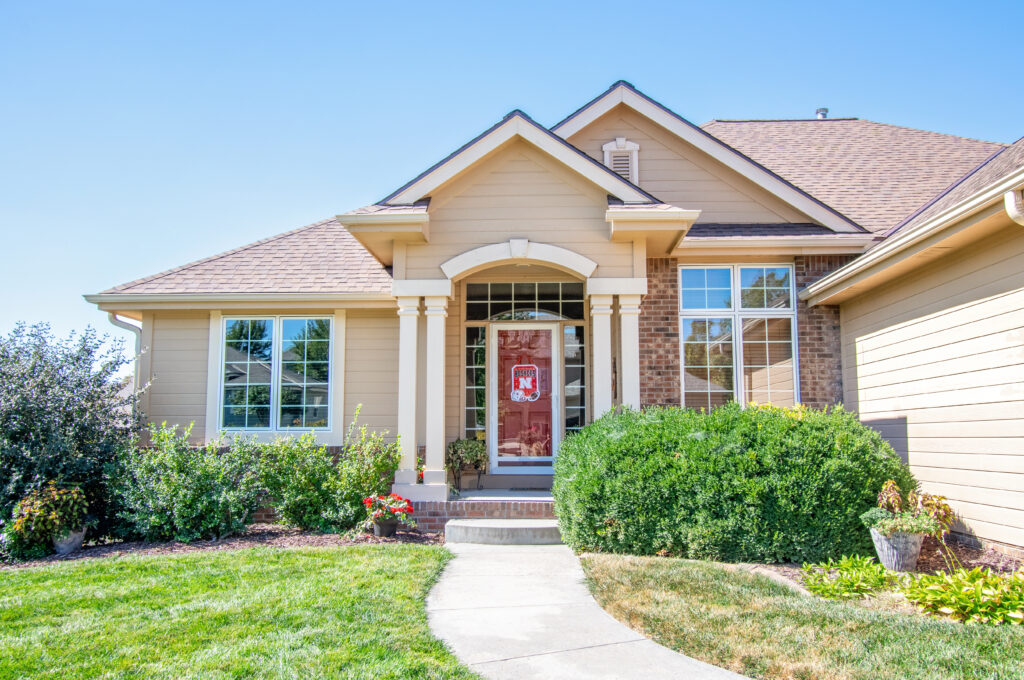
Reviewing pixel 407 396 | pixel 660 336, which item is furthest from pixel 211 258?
pixel 660 336

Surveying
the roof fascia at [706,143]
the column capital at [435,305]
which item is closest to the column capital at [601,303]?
the column capital at [435,305]

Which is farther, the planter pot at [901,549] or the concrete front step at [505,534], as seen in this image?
the concrete front step at [505,534]

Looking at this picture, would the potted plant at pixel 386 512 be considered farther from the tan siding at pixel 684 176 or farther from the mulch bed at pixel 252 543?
the tan siding at pixel 684 176

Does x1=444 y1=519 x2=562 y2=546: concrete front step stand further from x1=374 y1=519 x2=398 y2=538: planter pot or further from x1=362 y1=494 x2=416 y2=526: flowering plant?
x1=374 y1=519 x2=398 y2=538: planter pot

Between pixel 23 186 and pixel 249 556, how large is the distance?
29.9ft

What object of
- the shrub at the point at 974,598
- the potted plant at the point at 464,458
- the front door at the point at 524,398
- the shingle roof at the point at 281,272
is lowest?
the shrub at the point at 974,598

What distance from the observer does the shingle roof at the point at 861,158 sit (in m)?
10.7

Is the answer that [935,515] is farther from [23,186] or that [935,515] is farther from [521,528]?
[23,186]

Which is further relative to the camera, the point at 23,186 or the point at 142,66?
the point at 23,186

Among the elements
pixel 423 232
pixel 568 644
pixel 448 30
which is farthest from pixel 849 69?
pixel 568 644

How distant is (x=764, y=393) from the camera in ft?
30.8

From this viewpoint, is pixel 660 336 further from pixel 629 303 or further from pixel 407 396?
pixel 407 396

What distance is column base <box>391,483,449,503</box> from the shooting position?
8117 mm

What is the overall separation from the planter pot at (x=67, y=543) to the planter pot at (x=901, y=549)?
296 inches
